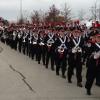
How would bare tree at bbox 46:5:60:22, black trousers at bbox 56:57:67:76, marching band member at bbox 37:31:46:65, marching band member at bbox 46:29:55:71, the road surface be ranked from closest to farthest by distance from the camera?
the road surface < black trousers at bbox 56:57:67:76 < marching band member at bbox 46:29:55:71 < marching band member at bbox 37:31:46:65 < bare tree at bbox 46:5:60:22

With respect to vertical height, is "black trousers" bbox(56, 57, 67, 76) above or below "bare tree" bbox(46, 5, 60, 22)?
below

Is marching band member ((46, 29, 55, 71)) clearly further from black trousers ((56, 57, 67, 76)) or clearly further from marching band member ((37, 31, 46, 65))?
black trousers ((56, 57, 67, 76))

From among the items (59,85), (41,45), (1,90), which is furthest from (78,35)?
(41,45)

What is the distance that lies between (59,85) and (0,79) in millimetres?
2570

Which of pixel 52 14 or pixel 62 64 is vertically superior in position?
pixel 52 14

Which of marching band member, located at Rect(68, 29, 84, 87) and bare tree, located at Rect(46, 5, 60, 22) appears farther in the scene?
bare tree, located at Rect(46, 5, 60, 22)

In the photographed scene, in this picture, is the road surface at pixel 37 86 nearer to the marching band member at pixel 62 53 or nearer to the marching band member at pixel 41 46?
the marching band member at pixel 62 53

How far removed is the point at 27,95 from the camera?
13117 mm

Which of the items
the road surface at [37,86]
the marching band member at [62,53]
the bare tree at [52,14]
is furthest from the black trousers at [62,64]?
the bare tree at [52,14]

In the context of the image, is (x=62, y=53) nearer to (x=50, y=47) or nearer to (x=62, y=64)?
(x=62, y=64)

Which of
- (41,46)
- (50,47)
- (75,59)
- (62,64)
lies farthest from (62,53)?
(41,46)

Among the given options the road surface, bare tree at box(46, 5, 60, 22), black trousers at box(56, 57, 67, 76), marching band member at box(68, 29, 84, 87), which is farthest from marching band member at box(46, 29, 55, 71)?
bare tree at box(46, 5, 60, 22)

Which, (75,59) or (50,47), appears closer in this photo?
(75,59)

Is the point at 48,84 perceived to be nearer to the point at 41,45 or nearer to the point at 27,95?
the point at 27,95
